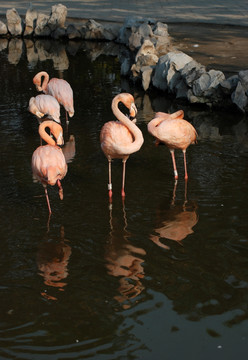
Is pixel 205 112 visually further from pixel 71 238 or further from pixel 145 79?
pixel 71 238

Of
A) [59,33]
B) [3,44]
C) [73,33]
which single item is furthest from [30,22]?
[73,33]

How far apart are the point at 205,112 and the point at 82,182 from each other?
13.3 ft

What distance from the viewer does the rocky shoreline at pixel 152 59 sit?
10438 millimetres

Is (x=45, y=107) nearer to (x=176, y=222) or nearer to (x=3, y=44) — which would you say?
(x=176, y=222)

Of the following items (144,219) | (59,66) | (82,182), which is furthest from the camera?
(59,66)

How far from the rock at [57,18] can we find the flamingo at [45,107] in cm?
983

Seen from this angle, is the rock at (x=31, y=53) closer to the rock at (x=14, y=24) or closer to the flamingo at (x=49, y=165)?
the rock at (x=14, y=24)

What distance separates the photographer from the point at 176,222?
6.27 metres

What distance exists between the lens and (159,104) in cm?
1116

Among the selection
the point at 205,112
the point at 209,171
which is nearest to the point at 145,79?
the point at 205,112

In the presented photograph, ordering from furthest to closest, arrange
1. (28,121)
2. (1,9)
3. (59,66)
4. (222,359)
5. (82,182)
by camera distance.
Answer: (1,9) < (59,66) < (28,121) < (82,182) < (222,359)

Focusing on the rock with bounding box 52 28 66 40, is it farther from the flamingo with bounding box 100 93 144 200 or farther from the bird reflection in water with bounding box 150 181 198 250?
the bird reflection in water with bounding box 150 181 198 250

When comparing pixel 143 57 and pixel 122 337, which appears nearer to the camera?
pixel 122 337

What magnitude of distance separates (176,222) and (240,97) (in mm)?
4349
